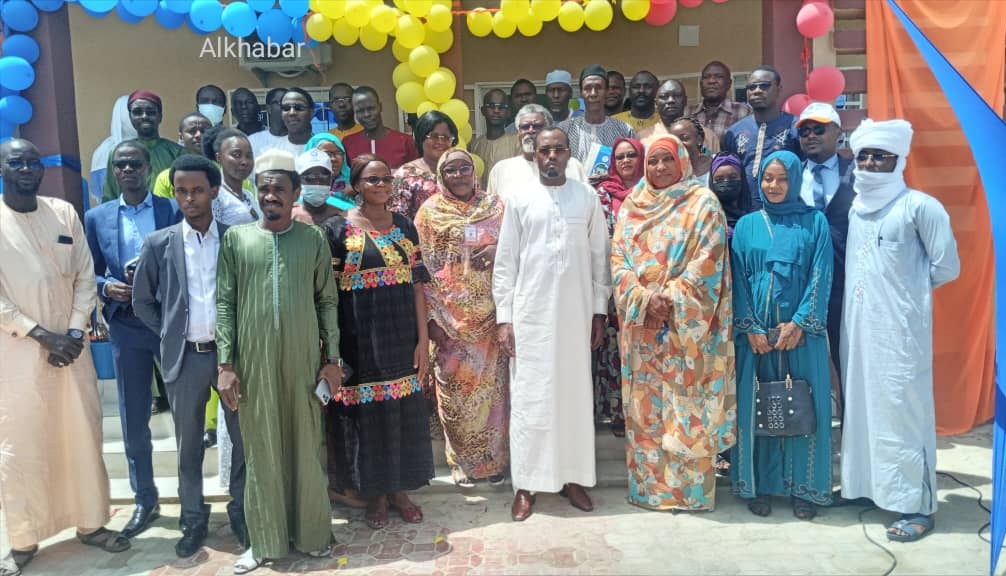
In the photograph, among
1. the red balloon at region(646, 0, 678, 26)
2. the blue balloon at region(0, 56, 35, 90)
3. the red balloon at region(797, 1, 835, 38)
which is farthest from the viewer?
the red balloon at region(646, 0, 678, 26)

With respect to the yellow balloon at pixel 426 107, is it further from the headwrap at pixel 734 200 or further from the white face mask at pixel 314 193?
the headwrap at pixel 734 200

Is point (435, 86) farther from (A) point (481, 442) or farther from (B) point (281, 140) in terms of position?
(A) point (481, 442)

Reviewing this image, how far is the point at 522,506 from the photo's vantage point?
4.01 metres

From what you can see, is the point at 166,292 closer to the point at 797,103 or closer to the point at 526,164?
the point at 526,164

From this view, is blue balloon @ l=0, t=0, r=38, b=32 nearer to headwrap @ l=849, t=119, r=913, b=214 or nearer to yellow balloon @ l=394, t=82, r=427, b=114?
yellow balloon @ l=394, t=82, r=427, b=114

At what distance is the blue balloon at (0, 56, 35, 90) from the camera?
5363mm

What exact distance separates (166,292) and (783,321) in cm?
307

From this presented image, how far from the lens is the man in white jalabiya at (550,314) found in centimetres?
394

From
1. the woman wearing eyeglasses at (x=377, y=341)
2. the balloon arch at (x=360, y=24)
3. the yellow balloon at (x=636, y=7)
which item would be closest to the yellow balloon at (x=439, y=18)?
the balloon arch at (x=360, y=24)

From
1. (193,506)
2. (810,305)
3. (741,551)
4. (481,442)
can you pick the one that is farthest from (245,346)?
(810,305)

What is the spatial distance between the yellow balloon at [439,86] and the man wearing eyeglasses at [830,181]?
2.56 meters

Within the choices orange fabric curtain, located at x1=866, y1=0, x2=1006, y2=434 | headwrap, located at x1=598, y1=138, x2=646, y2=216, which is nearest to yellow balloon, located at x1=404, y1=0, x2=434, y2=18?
headwrap, located at x1=598, y1=138, x2=646, y2=216

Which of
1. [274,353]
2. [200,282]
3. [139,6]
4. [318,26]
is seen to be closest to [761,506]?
[274,353]

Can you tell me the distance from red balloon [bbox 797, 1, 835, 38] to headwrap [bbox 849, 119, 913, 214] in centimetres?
158
